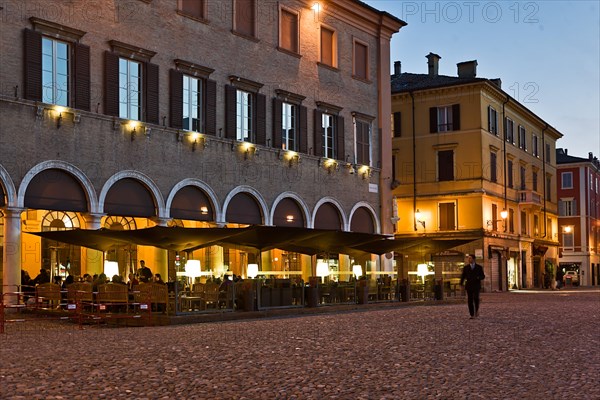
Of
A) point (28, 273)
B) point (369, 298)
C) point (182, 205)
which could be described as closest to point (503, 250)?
point (369, 298)

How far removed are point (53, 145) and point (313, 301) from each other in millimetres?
9261

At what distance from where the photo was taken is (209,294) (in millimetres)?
23766

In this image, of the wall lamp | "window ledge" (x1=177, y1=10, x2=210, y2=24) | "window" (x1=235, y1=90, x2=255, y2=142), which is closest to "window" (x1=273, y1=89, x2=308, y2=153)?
"window" (x1=235, y1=90, x2=255, y2=142)

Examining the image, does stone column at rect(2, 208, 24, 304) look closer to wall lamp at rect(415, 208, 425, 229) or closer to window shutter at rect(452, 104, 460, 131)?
wall lamp at rect(415, 208, 425, 229)

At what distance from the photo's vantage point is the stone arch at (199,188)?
30.4 meters

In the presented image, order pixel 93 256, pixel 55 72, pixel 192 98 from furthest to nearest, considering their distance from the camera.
Result: pixel 192 98 < pixel 93 256 < pixel 55 72

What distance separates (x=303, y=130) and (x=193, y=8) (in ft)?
24.4

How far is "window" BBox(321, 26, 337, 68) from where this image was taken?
1531 inches

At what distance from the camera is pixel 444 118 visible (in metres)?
54.9

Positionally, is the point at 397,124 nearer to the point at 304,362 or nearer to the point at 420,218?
the point at 420,218

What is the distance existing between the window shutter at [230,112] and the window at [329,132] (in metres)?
5.42

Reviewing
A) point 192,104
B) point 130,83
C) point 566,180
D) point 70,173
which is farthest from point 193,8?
point 566,180

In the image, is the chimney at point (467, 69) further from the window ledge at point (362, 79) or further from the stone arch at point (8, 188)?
the stone arch at point (8, 188)

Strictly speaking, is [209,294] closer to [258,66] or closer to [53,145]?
[53,145]
